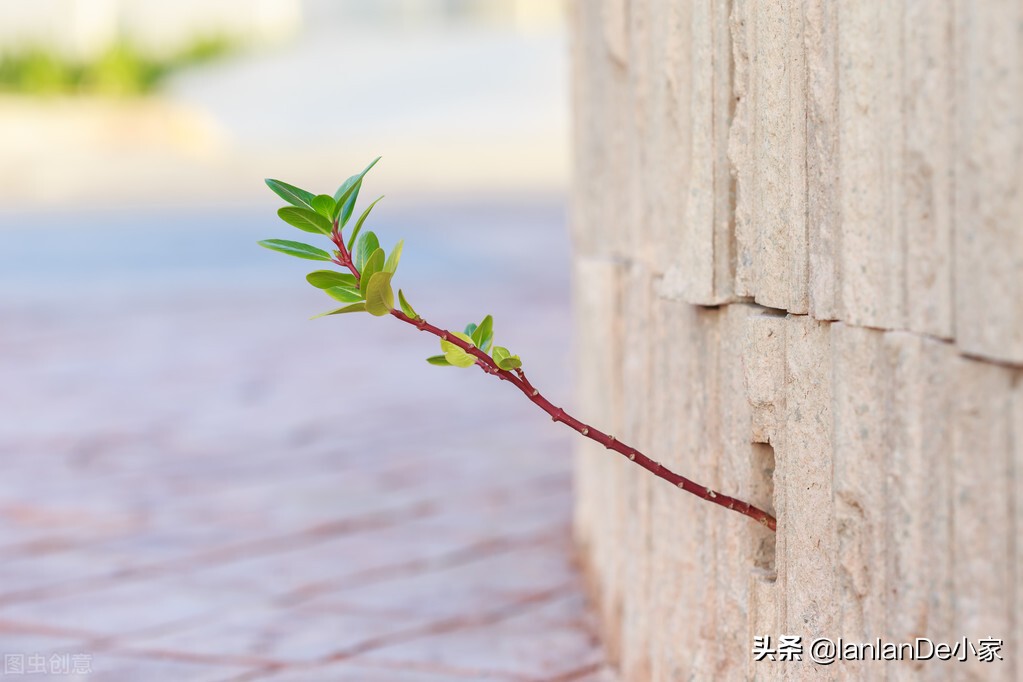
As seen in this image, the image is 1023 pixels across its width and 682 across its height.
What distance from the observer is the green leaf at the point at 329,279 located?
48.2 inches

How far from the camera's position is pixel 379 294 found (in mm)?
1218

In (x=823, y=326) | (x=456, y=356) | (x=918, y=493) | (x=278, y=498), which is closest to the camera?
(x=918, y=493)

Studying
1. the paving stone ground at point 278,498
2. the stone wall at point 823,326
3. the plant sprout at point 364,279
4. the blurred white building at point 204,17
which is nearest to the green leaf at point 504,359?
the plant sprout at point 364,279

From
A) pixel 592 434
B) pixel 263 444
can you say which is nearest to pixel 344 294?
pixel 592 434

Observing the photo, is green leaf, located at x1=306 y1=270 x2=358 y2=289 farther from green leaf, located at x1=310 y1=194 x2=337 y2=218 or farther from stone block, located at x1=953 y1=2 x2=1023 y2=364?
stone block, located at x1=953 y1=2 x2=1023 y2=364

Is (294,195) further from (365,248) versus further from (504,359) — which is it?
(504,359)

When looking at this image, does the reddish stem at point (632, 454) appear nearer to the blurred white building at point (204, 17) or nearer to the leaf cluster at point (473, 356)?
the leaf cluster at point (473, 356)

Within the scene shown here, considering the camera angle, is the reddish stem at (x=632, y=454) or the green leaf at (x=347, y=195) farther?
the reddish stem at (x=632, y=454)

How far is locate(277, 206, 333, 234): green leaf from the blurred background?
2.75ft

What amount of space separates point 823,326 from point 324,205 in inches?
17.0

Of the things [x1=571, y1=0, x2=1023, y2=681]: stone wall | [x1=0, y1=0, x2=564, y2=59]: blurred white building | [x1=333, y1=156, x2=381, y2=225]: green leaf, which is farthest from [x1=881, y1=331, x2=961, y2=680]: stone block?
[x1=0, y1=0, x2=564, y2=59]: blurred white building

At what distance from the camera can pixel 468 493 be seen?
2785 mm

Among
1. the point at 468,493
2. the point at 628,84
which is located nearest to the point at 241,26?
the point at 468,493

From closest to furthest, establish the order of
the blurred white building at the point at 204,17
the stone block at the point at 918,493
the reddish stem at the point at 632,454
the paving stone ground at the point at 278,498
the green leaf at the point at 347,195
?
the stone block at the point at 918,493
the green leaf at the point at 347,195
the reddish stem at the point at 632,454
the paving stone ground at the point at 278,498
the blurred white building at the point at 204,17
